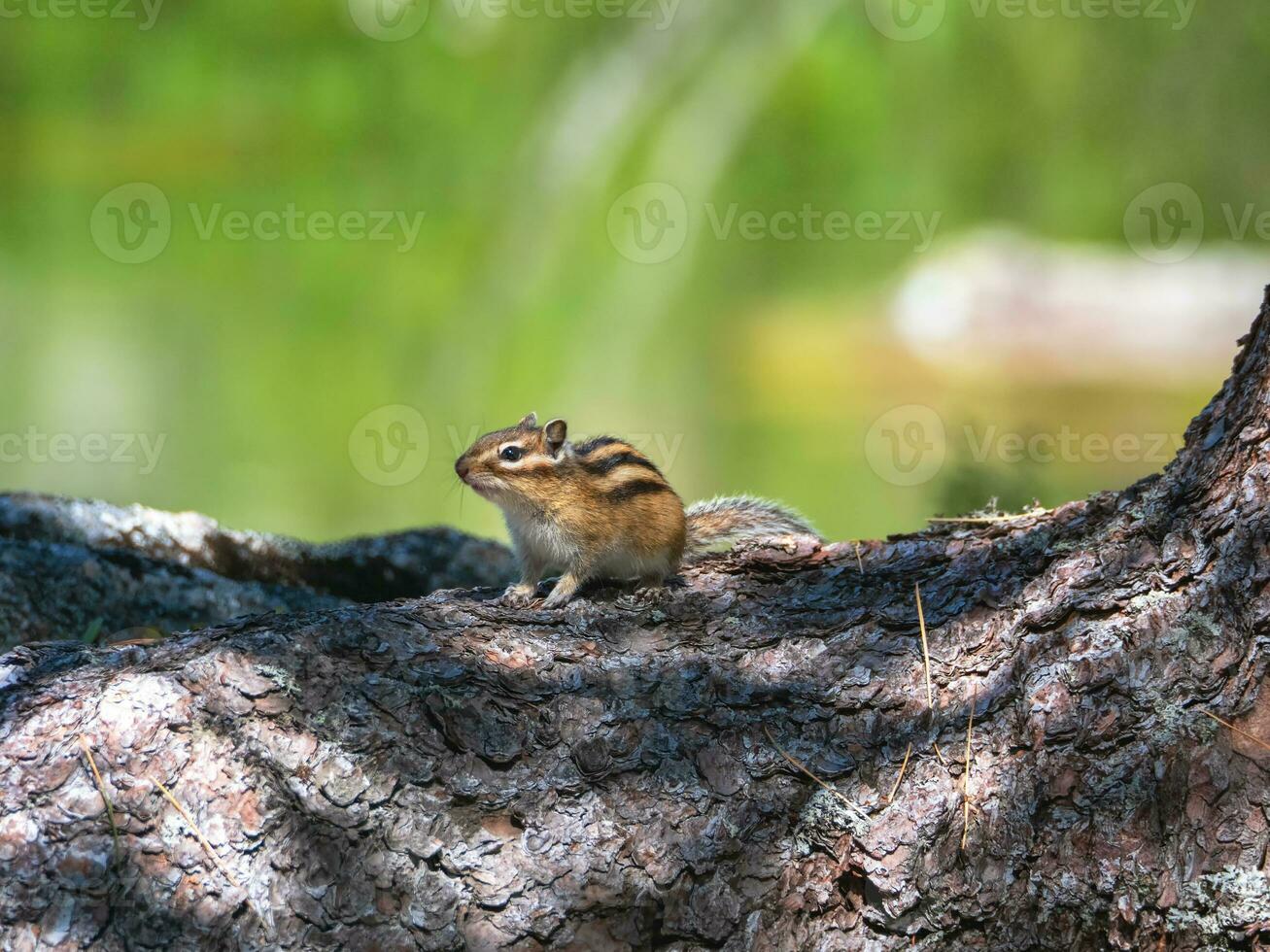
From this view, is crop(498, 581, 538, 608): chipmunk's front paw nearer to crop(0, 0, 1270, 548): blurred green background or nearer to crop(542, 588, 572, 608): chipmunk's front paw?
crop(542, 588, 572, 608): chipmunk's front paw

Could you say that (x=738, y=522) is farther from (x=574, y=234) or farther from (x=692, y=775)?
(x=574, y=234)

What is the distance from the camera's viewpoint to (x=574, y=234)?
7.89 metres

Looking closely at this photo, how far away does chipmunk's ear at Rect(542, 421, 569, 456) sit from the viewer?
304 cm

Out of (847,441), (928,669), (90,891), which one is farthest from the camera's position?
(847,441)

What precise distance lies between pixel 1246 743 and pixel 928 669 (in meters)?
0.49

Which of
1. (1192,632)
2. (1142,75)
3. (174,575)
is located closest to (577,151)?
(1142,75)

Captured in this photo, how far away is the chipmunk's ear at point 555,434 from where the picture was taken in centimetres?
304

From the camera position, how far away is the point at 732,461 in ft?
25.1

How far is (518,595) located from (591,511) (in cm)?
43

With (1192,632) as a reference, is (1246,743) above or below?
below

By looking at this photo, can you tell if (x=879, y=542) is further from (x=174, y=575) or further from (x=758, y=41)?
(x=758, y=41)

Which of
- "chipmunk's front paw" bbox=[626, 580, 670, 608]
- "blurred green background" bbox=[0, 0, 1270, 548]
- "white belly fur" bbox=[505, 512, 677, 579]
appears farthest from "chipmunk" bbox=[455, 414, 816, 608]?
"blurred green background" bbox=[0, 0, 1270, 548]

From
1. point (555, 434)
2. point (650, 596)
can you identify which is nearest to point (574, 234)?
point (555, 434)

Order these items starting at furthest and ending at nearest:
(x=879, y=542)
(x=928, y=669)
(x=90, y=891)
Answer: (x=879, y=542), (x=928, y=669), (x=90, y=891)
